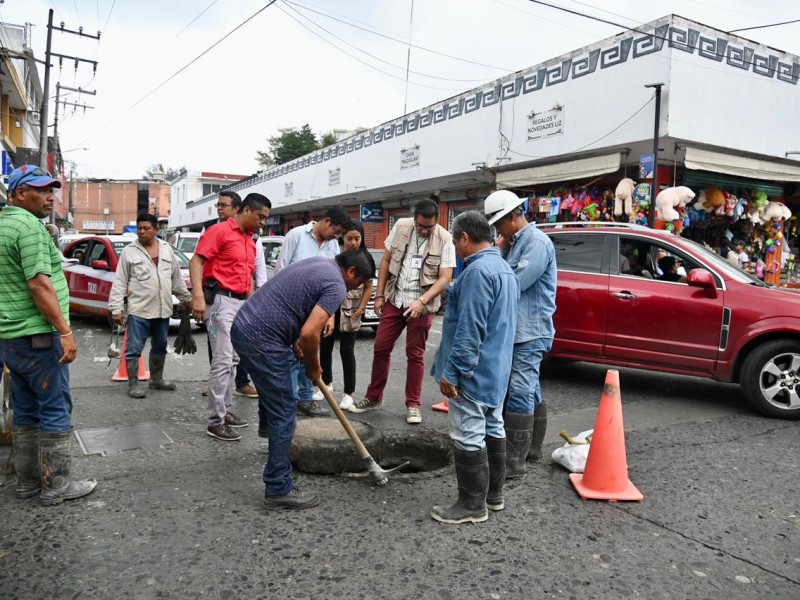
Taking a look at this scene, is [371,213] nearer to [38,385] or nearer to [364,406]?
[364,406]

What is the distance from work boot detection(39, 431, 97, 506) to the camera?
3.38 meters

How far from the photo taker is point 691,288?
600 centimetres

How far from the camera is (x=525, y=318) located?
4000mm

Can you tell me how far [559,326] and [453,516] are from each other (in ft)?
12.3

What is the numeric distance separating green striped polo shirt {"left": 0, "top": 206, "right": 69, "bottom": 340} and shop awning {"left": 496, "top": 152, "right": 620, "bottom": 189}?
10.8 metres

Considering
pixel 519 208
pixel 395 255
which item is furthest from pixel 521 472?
pixel 395 255

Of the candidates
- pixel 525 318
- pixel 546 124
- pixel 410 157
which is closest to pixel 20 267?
pixel 525 318

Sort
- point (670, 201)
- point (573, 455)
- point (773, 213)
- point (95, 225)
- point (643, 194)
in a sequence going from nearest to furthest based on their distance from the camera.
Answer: point (573, 455) < point (670, 201) < point (643, 194) < point (773, 213) < point (95, 225)

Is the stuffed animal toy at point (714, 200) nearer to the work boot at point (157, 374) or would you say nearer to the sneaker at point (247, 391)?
the sneaker at point (247, 391)

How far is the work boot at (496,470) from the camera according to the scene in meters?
3.37

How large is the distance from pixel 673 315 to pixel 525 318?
2.71m

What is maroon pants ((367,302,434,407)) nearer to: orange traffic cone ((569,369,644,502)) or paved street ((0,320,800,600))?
paved street ((0,320,800,600))

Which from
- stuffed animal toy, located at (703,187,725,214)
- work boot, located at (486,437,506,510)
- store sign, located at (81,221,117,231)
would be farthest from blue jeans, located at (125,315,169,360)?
store sign, located at (81,221,117,231)

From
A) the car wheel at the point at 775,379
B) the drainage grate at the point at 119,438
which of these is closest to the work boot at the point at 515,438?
the drainage grate at the point at 119,438
